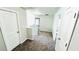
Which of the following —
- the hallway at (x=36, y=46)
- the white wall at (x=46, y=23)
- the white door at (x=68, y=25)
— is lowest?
the hallway at (x=36, y=46)

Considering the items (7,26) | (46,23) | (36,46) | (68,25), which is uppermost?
(68,25)

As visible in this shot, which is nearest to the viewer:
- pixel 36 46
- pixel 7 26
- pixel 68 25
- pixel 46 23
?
pixel 68 25

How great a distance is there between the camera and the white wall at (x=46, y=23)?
7.33m

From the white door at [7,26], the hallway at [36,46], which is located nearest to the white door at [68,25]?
the hallway at [36,46]

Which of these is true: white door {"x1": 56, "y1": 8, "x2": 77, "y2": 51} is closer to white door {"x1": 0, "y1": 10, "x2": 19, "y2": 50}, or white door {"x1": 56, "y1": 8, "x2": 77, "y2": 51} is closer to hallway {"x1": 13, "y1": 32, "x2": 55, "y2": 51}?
hallway {"x1": 13, "y1": 32, "x2": 55, "y2": 51}

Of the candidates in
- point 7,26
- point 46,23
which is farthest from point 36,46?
point 46,23

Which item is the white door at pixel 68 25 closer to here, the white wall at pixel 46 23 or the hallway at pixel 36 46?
the hallway at pixel 36 46

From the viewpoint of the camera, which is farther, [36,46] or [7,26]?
[36,46]

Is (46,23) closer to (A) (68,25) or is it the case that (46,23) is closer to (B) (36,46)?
(B) (36,46)

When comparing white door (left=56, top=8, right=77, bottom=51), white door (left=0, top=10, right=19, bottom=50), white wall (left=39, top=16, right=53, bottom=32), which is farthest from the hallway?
white wall (left=39, top=16, right=53, bottom=32)

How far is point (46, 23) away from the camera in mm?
7551
